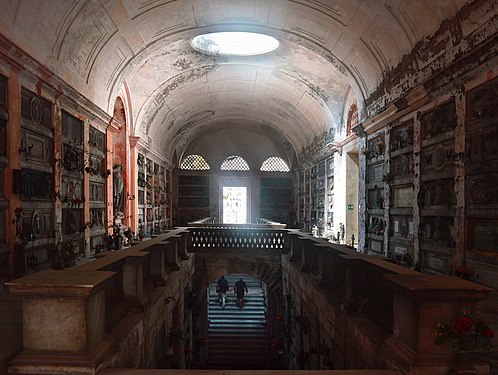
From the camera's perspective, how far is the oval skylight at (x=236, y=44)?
12.7 meters

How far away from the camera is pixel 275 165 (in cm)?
2483

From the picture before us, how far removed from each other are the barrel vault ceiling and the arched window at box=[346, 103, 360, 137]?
0.35 m

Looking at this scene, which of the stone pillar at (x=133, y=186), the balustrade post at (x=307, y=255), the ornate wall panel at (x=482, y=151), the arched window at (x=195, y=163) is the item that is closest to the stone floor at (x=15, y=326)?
the ornate wall panel at (x=482, y=151)

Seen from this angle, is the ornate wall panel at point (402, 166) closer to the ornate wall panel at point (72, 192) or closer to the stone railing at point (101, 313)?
the stone railing at point (101, 313)

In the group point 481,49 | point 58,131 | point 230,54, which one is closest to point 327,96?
point 230,54

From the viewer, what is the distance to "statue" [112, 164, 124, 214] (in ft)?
41.3

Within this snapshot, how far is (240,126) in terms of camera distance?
24.2 meters

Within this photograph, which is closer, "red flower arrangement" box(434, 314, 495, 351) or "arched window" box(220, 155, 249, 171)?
"red flower arrangement" box(434, 314, 495, 351)

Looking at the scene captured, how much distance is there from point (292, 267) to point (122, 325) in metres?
5.67

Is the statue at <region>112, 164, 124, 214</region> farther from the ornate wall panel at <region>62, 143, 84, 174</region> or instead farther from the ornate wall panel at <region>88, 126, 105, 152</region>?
the ornate wall panel at <region>62, 143, 84, 174</region>

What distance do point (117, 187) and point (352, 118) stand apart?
7.96 meters

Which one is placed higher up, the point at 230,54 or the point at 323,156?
the point at 230,54

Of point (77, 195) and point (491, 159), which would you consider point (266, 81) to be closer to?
point (77, 195)

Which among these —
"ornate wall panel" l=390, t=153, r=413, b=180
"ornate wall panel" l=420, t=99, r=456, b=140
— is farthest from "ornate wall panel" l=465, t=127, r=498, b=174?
"ornate wall panel" l=390, t=153, r=413, b=180
